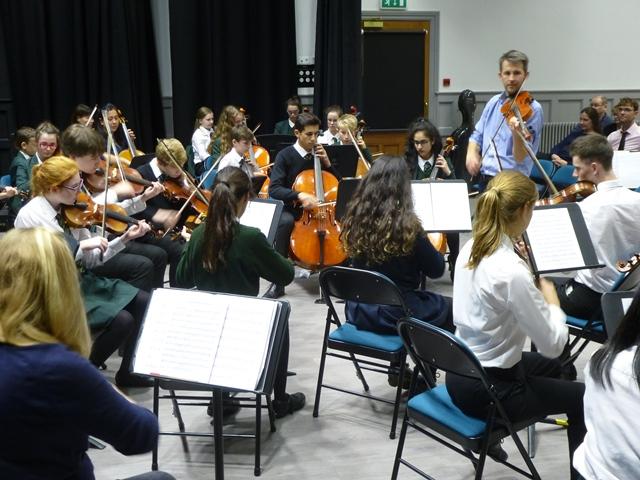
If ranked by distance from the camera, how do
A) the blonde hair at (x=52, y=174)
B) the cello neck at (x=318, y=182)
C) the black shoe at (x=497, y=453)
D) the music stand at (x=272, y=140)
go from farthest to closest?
the music stand at (x=272, y=140), the cello neck at (x=318, y=182), the blonde hair at (x=52, y=174), the black shoe at (x=497, y=453)

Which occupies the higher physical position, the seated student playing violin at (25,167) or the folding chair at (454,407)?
the seated student playing violin at (25,167)

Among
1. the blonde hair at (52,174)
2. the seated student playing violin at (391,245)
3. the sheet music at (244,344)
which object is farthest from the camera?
the blonde hair at (52,174)

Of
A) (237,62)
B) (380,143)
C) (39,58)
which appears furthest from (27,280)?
(380,143)

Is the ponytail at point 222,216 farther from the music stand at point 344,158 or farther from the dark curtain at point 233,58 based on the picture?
the dark curtain at point 233,58

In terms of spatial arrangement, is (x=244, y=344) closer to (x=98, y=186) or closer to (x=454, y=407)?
(x=454, y=407)

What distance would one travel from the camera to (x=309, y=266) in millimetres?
4996

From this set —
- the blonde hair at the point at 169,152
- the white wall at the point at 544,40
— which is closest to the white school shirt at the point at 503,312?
the blonde hair at the point at 169,152

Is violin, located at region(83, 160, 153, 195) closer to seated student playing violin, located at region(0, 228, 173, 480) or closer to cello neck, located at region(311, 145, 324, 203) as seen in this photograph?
cello neck, located at region(311, 145, 324, 203)

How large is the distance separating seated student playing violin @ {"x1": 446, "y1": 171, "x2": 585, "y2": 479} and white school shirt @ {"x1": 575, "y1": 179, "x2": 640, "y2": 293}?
93 centimetres

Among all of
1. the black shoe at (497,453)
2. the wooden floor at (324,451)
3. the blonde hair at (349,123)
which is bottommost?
the wooden floor at (324,451)

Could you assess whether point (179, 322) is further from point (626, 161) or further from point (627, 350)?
point (626, 161)

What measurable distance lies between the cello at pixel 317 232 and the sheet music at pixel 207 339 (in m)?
2.69

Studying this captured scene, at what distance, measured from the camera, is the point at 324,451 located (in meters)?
2.99

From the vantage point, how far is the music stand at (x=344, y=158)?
5254mm
